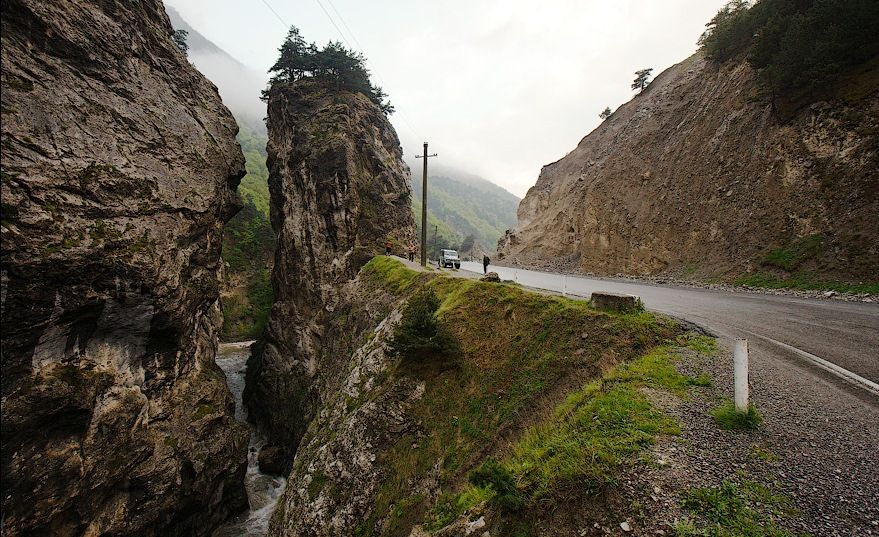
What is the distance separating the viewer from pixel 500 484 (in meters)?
5.23

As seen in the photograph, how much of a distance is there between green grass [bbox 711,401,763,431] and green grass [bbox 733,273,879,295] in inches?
491

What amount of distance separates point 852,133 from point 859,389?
56.2 ft

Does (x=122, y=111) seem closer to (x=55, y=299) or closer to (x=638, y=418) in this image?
(x=55, y=299)

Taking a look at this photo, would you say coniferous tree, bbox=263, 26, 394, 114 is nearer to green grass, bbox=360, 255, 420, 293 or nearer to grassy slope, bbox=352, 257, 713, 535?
green grass, bbox=360, 255, 420, 293

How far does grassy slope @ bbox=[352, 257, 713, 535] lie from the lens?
5121mm

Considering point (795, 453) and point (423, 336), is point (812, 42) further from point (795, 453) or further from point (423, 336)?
point (423, 336)

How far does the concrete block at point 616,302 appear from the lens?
9.21m

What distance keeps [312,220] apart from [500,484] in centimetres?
2957

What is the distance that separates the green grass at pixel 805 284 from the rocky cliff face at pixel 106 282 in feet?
86.7

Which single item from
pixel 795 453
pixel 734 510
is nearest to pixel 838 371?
pixel 795 453

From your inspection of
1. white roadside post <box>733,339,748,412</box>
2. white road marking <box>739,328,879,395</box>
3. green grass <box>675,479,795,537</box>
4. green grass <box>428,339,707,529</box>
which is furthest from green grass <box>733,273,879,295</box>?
green grass <box>675,479,795,537</box>

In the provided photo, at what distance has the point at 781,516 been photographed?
141 inches

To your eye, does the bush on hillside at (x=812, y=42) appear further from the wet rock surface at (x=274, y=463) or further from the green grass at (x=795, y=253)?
the wet rock surface at (x=274, y=463)

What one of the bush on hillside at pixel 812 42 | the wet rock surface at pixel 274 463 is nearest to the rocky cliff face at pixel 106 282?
the wet rock surface at pixel 274 463
